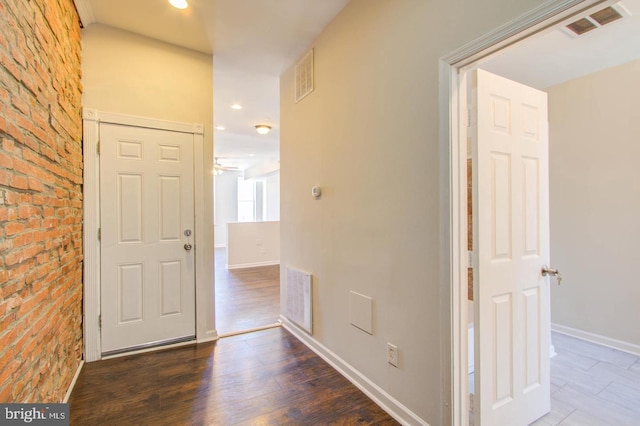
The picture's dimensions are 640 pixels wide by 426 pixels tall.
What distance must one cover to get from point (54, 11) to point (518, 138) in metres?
2.86

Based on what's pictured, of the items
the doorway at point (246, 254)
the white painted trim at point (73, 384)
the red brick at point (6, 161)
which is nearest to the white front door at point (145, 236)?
the white painted trim at point (73, 384)

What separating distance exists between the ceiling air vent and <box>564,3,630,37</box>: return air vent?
1.91 metres

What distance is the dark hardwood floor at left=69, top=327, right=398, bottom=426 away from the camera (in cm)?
182

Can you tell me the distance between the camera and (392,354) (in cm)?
186

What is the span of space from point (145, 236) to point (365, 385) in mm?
2275

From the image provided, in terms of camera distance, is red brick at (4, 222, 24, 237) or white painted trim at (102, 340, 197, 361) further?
white painted trim at (102, 340, 197, 361)

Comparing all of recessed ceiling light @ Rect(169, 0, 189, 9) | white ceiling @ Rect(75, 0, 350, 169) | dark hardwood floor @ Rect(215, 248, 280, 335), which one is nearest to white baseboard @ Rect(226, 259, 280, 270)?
dark hardwood floor @ Rect(215, 248, 280, 335)

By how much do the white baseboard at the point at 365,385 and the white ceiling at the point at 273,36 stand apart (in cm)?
248

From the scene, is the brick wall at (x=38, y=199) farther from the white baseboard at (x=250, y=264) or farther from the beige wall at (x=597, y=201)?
the white baseboard at (x=250, y=264)

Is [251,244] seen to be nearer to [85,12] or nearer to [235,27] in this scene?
[235,27]

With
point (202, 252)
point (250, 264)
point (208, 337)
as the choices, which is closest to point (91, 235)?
point (202, 252)

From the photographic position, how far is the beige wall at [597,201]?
8.84ft

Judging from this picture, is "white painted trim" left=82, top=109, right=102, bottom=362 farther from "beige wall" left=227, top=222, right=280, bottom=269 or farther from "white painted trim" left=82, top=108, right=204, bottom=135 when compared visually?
"beige wall" left=227, top=222, right=280, bottom=269

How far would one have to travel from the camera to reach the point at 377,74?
1.98 metres
